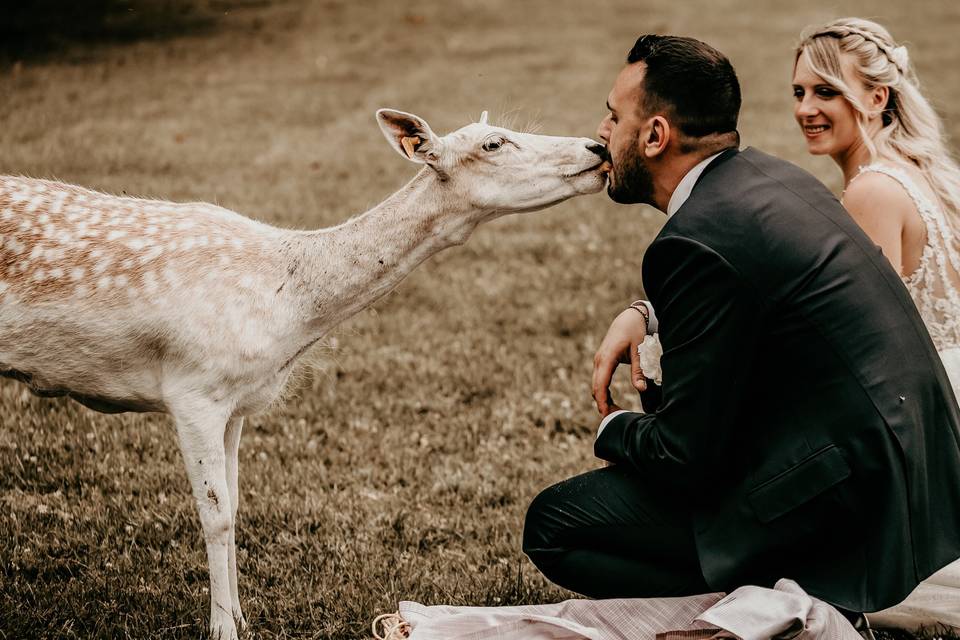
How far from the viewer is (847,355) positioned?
12.0ft

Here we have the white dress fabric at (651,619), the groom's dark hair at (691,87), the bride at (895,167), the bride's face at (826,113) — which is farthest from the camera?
the bride's face at (826,113)

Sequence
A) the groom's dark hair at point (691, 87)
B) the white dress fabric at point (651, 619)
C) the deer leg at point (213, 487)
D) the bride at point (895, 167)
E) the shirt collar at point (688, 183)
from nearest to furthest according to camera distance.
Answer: the white dress fabric at point (651, 619), the groom's dark hair at point (691, 87), the shirt collar at point (688, 183), the deer leg at point (213, 487), the bride at point (895, 167)

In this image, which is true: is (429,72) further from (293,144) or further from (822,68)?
(822,68)

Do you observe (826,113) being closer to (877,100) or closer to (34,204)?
(877,100)

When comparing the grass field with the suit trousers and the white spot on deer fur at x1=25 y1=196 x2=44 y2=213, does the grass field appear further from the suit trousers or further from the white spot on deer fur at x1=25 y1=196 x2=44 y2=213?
the white spot on deer fur at x1=25 y1=196 x2=44 y2=213

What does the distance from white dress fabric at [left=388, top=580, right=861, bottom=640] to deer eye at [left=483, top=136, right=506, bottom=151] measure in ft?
6.11

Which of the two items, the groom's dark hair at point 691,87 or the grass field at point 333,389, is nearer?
the groom's dark hair at point 691,87

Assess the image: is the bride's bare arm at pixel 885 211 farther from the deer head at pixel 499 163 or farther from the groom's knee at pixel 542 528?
the groom's knee at pixel 542 528

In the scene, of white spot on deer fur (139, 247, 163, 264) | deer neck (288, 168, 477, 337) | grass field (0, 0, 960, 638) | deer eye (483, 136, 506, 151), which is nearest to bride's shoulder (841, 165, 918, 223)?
deer eye (483, 136, 506, 151)

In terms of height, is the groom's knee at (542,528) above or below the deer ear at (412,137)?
below

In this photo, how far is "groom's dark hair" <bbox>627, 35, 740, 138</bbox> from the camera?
391 centimetres

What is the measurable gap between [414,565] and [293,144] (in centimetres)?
912

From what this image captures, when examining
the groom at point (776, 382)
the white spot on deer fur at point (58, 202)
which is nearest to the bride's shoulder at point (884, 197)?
the groom at point (776, 382)

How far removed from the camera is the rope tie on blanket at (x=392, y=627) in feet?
14.0
